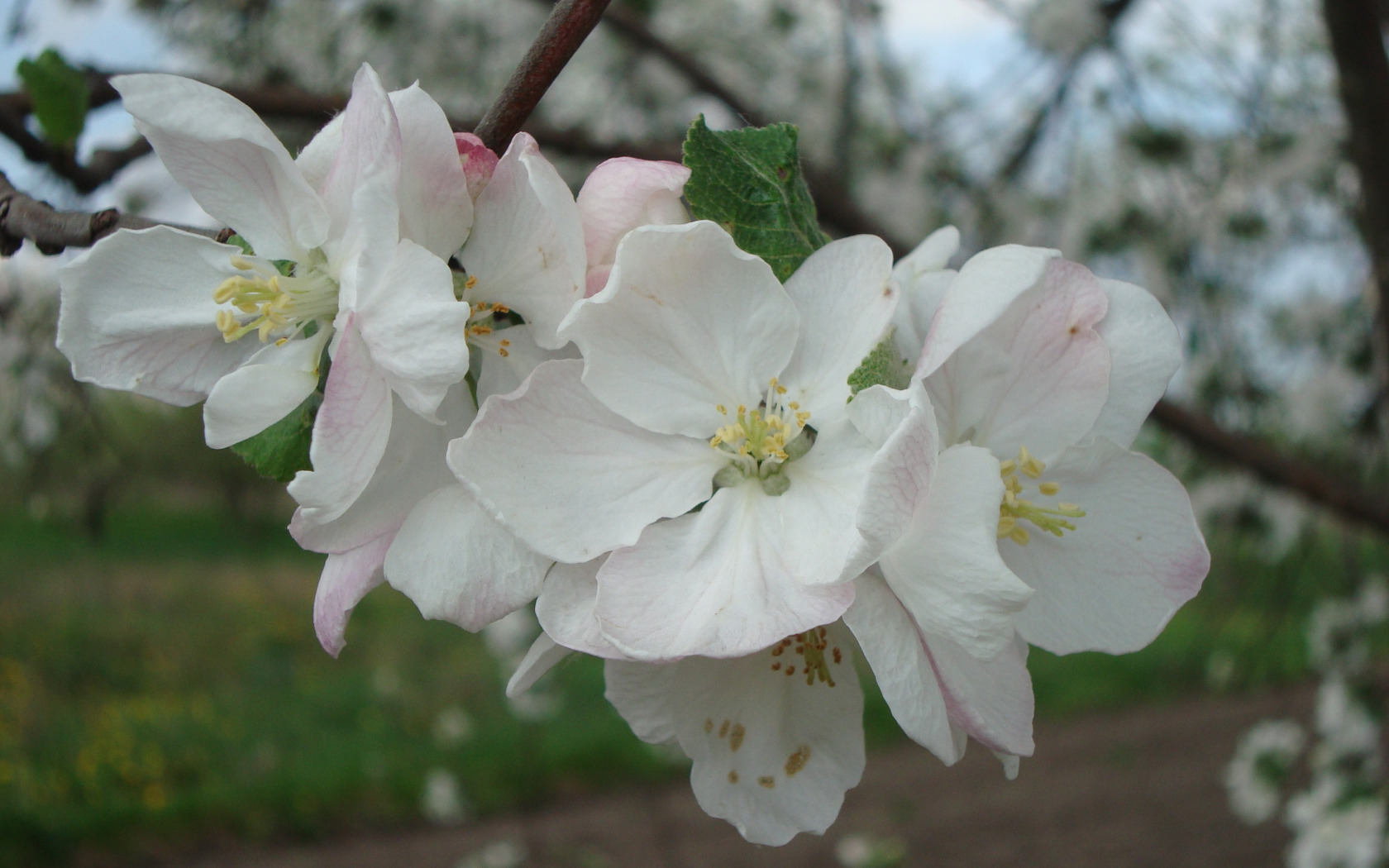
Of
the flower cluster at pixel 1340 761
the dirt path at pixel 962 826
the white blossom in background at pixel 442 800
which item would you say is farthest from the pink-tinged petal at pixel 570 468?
the white blossom in background at pixel 442 800

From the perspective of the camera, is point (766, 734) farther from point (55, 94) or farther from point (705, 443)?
point (55, 94)

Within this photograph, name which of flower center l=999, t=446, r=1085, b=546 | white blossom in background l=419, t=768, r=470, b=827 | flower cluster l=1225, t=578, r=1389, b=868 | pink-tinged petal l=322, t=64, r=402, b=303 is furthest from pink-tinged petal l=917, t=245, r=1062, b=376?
white blossom in background l=419, t=768, r=470, b=827

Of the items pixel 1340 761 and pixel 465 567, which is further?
pixel 1340 761

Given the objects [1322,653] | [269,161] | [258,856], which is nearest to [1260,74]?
[1322,653]

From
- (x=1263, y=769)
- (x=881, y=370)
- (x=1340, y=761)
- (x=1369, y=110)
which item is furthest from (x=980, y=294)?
(x=1263, y=769)

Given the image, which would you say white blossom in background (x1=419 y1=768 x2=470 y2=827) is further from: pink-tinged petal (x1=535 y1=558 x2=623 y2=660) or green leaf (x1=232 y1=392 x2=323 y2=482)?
pink-tinged petal (x1=535 y1=558 x2=623 y2=660)

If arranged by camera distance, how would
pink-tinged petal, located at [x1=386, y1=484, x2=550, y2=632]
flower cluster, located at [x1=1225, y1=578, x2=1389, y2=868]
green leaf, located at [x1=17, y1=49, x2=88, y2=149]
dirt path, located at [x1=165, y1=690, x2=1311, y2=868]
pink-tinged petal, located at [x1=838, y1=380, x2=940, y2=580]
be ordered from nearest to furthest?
pink-tinged petal, located at [x1=838, y1=380, x2=940, y2=580] < pink-tinged petal, located at [x1=386, y1=484, x2=550, y2=632] < green leaf, located at [x1=17, y1=49, x2=88, y2=149] < flower cluster, located at [x1=1225, y1=578, x2=1389, y2=868] < dirt path, located at [x1=165, y1=690, x2=1311, y2=868]

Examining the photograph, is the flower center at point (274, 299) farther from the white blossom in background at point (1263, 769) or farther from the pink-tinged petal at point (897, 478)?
the white blossom in background at point (1263, 769)
